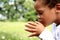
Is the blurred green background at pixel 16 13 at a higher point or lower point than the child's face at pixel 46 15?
lower

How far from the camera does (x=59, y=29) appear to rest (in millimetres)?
1136

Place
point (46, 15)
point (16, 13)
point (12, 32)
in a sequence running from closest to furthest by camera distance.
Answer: point (46, 15), point (12, 32), point (16, 13)

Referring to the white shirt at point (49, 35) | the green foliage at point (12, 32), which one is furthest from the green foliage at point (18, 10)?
the white shirt at point (49, 35)

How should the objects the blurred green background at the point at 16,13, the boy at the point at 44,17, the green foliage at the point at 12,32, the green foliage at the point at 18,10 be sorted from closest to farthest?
the boy at the point at 44,17, the green foliage at the point at 12,32, the blurred green background at the point at 16,13, the green foliage at the point at 18,10

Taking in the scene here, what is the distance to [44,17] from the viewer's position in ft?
3.57

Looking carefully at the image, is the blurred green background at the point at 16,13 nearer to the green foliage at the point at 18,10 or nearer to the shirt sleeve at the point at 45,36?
the green foliage at the point at 18,10

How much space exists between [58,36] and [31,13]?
2895 mm

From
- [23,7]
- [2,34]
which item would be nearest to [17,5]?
[23,7]

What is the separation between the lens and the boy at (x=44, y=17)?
108cm

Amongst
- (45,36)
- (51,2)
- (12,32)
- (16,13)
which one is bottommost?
(16,13)

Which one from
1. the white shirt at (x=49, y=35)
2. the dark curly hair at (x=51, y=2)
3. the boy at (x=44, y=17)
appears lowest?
the white shirt at (x=49, y=35)

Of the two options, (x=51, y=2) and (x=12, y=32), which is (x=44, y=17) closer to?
(x=51, y=2)

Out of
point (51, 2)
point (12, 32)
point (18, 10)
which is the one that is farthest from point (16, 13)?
point (51, 2)

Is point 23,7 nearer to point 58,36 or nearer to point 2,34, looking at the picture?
point 2,34
